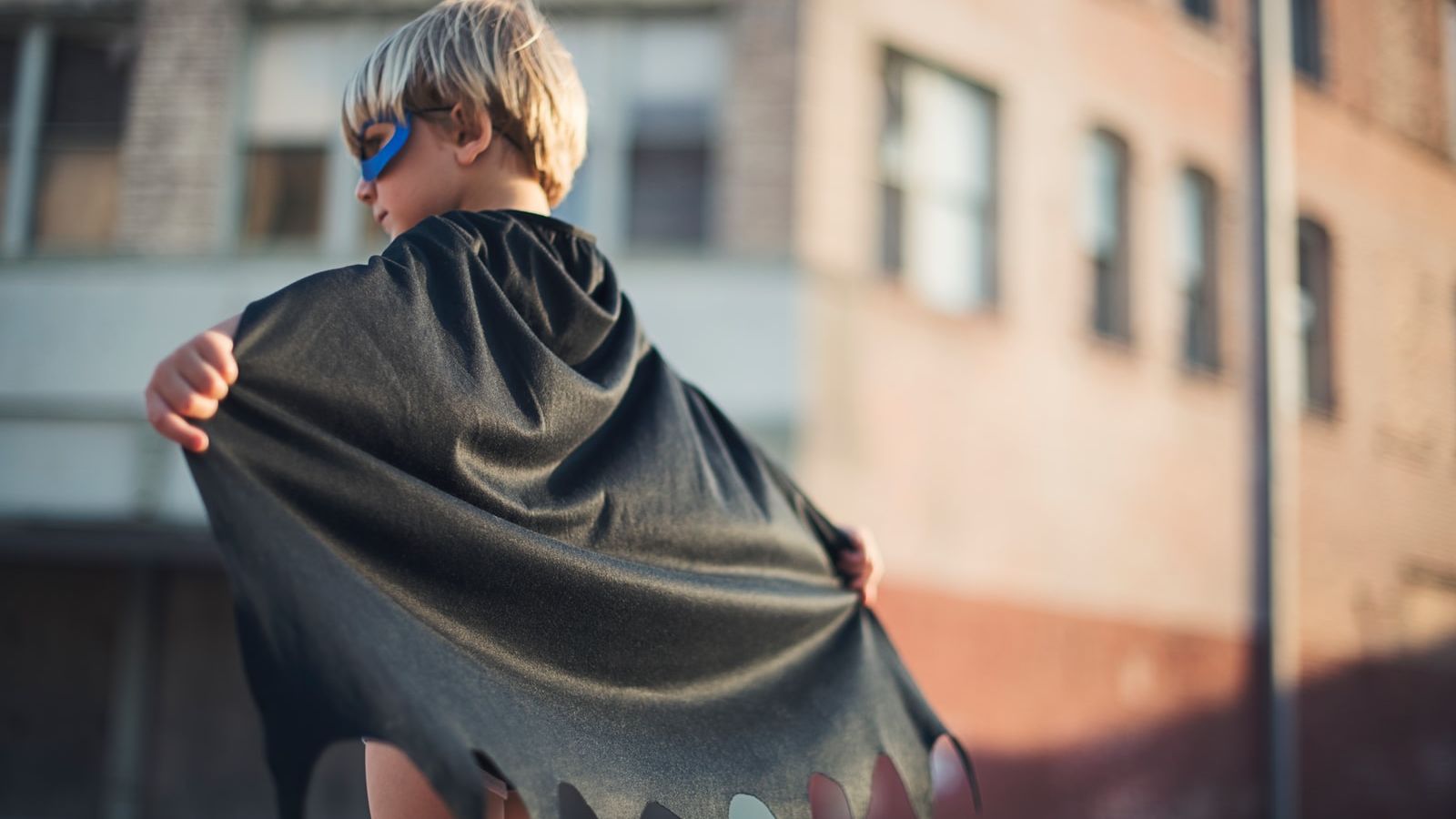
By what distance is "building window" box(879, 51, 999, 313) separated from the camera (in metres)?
11.8

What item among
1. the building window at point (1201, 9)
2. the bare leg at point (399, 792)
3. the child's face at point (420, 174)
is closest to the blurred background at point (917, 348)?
the building window at point (1201, 9)

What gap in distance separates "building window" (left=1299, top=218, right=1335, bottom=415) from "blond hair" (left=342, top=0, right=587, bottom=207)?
14.3 m

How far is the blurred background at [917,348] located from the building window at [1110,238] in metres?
0.05

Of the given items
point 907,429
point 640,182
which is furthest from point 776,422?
point 640,182

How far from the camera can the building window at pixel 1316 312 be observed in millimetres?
15383

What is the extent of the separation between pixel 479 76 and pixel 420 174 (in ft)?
0.58

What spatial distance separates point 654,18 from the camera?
37.2ft

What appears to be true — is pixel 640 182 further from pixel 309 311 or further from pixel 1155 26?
pixel 309 311

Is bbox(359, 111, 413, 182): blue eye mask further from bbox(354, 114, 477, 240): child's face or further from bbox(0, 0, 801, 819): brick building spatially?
bbox(0, 0, 801, 819): brick building

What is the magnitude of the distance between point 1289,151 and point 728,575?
14.8 m

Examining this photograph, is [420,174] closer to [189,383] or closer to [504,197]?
[504,197]

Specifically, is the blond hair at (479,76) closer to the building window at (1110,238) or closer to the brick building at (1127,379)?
the brick building at (1127,379)

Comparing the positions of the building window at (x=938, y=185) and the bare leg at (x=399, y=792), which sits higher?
the building window at (x=938, y=185)

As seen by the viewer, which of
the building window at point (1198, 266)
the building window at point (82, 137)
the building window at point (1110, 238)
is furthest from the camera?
the building window at point (1198, 266)
